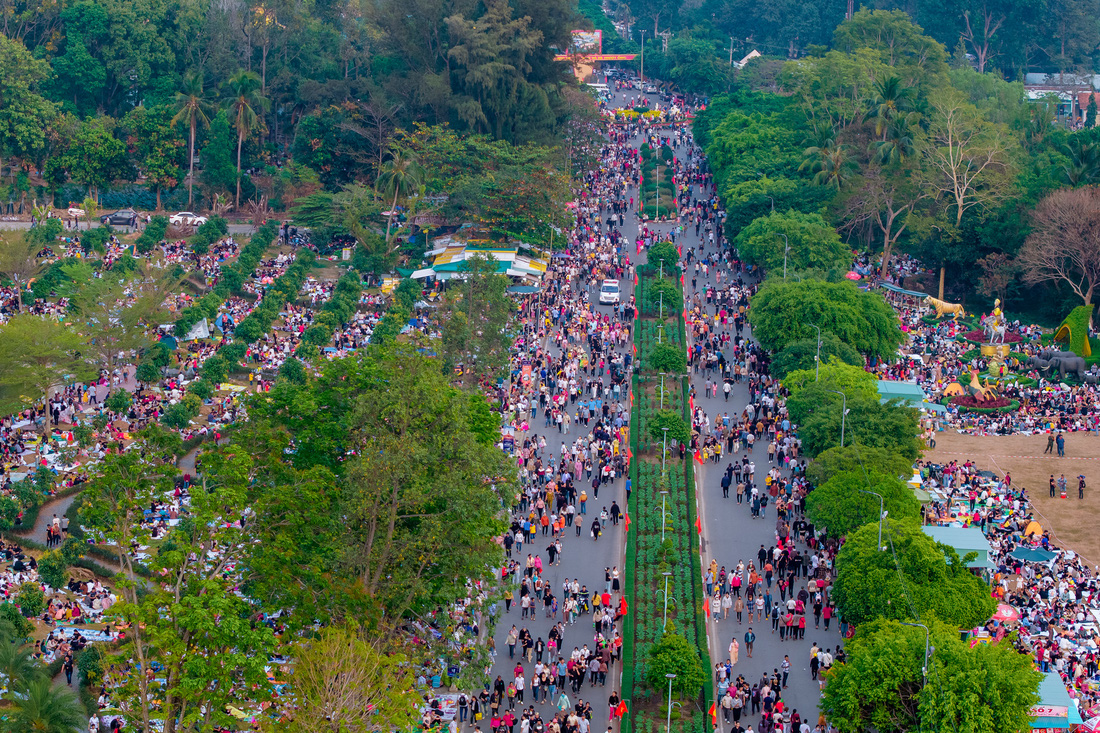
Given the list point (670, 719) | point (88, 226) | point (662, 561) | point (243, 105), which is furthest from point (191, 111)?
A: point (670, 719)

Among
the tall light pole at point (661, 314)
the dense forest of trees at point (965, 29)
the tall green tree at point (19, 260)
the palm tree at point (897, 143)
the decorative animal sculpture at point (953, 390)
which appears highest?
the dense forest of trees at point (965, 29)

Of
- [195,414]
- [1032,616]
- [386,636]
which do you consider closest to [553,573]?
[386,636]

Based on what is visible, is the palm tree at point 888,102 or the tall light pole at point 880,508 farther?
the palm tree at point 888,102

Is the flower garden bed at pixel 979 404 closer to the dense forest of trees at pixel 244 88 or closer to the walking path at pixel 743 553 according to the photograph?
the walking path at pixel 743 553

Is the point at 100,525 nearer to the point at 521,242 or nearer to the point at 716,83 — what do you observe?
the point at 521,242

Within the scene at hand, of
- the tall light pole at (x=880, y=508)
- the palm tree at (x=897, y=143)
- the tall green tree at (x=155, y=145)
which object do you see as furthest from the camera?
the tall green tree at (x=155, y=145)

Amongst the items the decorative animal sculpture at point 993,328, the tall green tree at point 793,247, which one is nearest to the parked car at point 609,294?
the tall green tree at point 793,247

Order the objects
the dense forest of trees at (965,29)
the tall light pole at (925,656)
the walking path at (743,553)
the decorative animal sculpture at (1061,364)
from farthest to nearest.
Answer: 1. the dense forest of trees at (965,29)
2. the decorative animal sculpture at (1061,364)
3. the walking path at (743,553)
4. the tall light pole at (925,656)
